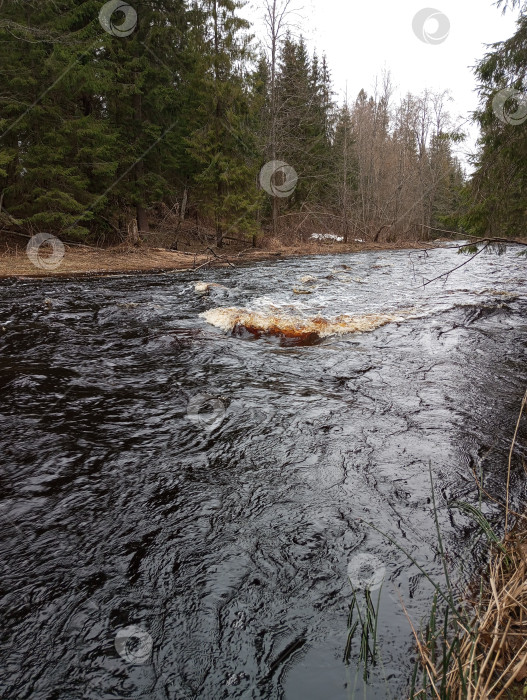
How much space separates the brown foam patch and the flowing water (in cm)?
18

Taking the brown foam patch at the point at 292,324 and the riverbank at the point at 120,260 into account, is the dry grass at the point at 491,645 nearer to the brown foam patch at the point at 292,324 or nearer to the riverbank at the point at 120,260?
the brown foam patch at the point at 292,324

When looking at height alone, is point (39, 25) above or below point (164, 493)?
above

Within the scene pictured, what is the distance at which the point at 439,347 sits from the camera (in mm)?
6031

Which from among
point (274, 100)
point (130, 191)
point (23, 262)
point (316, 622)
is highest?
point (274, 100)

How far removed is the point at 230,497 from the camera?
278 centimetres

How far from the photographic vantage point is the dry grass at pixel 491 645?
4.51ft

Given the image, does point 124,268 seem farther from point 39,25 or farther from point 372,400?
point 372,400

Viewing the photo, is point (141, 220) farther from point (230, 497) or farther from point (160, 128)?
point (230, 497)

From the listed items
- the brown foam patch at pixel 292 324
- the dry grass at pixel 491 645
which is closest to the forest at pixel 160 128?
the brown foam patch at pixel 292 324

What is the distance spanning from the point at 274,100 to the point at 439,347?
20.3m

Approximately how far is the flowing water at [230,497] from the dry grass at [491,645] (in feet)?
0.56

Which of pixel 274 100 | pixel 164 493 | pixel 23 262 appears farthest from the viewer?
pixel 274 100

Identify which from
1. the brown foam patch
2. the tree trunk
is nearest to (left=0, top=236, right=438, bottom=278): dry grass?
the tree trunk

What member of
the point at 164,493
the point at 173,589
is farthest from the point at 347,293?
the point at 173,589
